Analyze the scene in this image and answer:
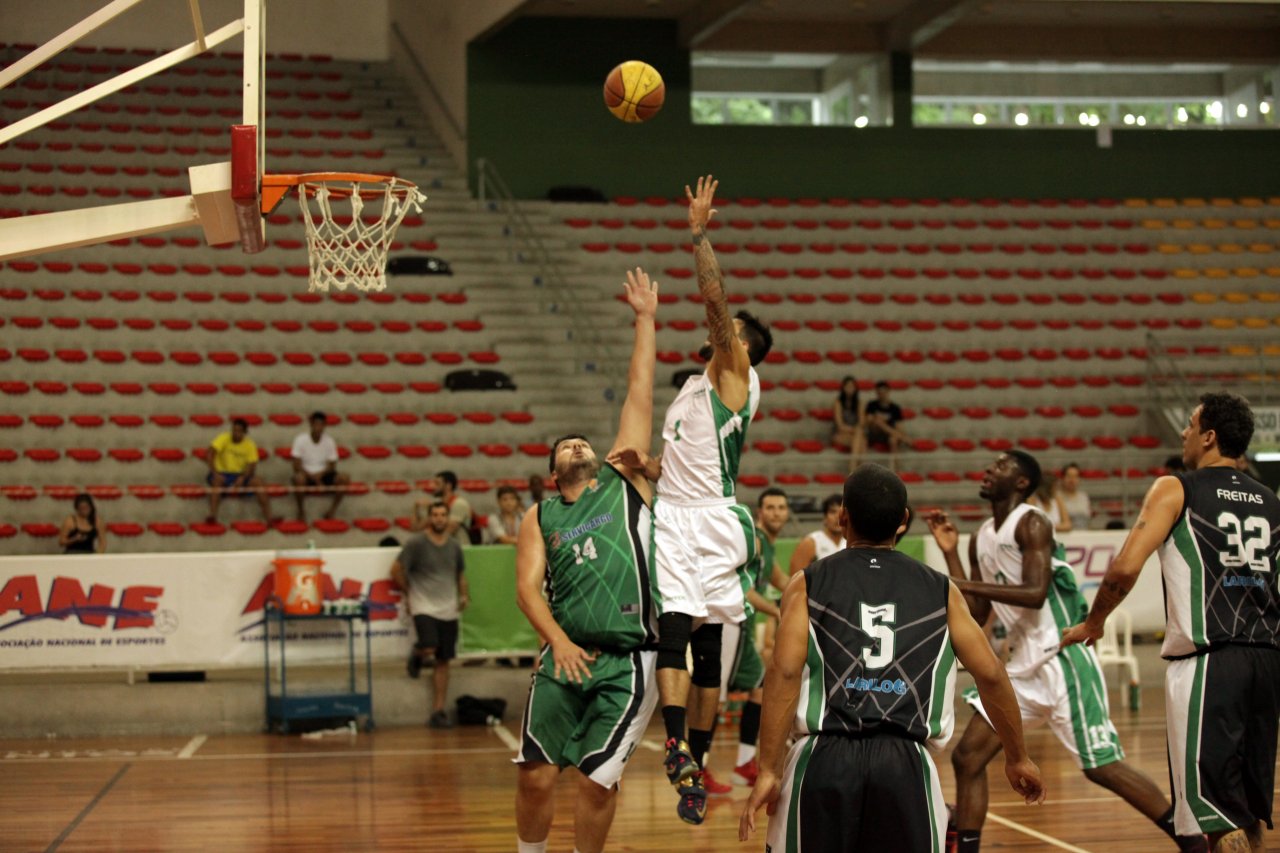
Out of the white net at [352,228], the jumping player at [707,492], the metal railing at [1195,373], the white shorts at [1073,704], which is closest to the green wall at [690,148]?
the metal railing at [1195,373]

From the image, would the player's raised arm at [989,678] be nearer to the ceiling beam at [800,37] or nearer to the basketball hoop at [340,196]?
the basketball hoop at [340,196]

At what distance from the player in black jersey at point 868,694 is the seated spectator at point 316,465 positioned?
12.6 metres

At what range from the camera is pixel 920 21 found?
22906 mm

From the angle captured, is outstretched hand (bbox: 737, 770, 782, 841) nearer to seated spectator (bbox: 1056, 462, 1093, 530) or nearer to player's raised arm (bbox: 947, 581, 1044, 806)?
player's raised arm (bbox: 947, 581, 1044, 806)

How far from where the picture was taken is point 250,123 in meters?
6.59

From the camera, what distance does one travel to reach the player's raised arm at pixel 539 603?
19.3 feet

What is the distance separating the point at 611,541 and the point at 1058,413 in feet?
48.5

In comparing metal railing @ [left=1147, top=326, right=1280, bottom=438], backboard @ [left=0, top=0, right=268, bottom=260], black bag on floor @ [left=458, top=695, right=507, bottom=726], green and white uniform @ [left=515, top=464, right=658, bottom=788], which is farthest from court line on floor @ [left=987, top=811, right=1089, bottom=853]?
metal railing @ [left=1147, top=326, right=1280, bottom=438]

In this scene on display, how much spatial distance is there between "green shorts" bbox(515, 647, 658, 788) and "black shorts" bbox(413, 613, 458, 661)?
669 cm

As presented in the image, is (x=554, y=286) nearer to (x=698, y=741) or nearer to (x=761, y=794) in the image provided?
(x=698, y=741)

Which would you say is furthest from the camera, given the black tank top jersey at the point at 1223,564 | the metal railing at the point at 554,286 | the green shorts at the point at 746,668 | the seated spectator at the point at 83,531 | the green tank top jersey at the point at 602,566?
the metal railing at the point at 554,286

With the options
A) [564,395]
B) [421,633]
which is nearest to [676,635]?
[421,633]

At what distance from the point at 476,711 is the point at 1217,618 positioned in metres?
8.30

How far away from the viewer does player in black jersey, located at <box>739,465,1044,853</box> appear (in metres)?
4.22
